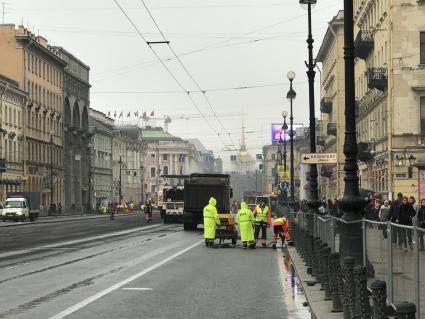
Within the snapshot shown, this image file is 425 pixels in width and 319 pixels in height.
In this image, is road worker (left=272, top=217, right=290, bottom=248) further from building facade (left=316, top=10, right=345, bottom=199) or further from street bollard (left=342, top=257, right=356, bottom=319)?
building facade (left=316, top=10, right=345, bottom=199)

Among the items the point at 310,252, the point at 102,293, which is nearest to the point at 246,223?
the point at 310,252

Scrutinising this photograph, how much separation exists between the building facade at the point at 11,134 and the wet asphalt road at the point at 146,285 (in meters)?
58.3

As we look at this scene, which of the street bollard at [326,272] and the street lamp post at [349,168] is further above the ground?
the street lamp post at [349,168]

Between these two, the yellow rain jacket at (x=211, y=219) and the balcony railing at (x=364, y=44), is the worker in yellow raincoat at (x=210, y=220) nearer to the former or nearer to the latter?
the yellow rain jacket at (x=211, y=219)

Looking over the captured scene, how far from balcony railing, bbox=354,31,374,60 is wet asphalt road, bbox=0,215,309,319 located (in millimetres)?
30650

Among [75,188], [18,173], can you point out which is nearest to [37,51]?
[18,173]

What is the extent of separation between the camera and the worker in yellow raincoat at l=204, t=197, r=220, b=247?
28.6m

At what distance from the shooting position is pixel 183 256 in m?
24.2

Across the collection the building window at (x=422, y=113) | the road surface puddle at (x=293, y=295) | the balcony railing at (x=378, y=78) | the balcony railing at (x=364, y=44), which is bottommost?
the road surface puddle at (x=293, y=295)

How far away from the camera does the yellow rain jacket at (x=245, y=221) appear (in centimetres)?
2750

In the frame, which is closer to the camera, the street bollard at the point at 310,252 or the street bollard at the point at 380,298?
the street bollard at the point at 380,298

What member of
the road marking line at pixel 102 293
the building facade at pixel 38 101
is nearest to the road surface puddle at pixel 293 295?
the road marking line at pixel 102 293

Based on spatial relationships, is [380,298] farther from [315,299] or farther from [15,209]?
[15,209]

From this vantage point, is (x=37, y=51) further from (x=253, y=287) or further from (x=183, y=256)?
(x=253, y=287)
